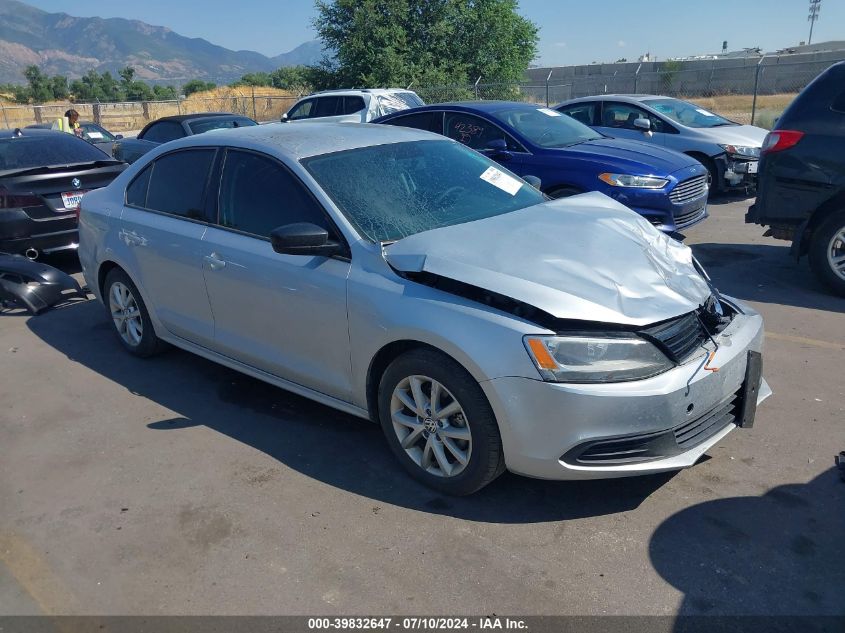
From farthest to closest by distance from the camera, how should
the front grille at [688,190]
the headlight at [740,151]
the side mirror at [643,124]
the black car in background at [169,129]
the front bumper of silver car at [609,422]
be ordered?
the black car in background at [169,129] < the side mirror at [643,124] < the headlight at [740,151] < the front grille at [688,190] < the front bumper of silver car at [609,422]

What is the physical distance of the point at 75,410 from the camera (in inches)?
187

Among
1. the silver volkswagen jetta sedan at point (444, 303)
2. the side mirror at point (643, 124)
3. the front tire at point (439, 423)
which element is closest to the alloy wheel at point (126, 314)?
the silver volkswagen jetta sedan at point (444, 303)

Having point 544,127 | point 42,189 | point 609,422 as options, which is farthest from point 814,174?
point 42,189

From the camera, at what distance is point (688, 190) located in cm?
789

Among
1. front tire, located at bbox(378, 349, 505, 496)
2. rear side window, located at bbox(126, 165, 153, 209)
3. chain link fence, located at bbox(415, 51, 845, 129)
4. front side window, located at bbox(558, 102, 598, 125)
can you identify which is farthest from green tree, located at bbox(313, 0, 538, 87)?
front tire, located at bbox(378, 349, 505, 496)

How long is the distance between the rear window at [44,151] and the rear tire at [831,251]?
7608 millimetres

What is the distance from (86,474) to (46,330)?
2.99 meters

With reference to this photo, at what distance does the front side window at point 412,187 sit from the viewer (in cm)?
394

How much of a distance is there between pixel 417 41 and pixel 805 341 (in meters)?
25.5

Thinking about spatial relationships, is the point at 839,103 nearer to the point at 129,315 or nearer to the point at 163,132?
the point at 129,315

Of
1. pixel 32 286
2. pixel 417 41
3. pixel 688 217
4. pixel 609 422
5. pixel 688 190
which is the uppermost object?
pixel 417 41

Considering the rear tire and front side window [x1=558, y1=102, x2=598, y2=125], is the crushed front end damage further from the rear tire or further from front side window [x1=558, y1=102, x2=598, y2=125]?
front side window [x1=558, y1=102, x2=598, y2=125]

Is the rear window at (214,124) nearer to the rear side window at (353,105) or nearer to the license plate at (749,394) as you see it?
the rear side window at (353,105)

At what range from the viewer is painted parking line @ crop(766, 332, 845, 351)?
17.1 feet
